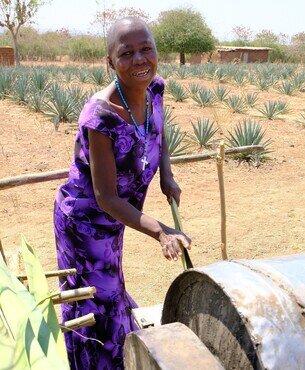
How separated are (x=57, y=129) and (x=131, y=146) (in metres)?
7.16

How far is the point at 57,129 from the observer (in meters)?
8.85

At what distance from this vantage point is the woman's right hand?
1586mm

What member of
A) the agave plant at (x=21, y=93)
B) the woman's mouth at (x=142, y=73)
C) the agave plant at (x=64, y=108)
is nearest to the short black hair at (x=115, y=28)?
the woman's mouth at (x=142, y=73)

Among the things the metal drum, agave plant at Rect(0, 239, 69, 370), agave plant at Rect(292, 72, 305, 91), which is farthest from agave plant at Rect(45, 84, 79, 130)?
agave plant at Rect(292, 72, 305, 91)

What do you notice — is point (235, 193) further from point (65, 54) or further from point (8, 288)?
point (65, 54)

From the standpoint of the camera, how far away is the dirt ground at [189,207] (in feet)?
14.3

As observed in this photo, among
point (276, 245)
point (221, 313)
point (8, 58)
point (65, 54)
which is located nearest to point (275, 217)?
point (276, 245)

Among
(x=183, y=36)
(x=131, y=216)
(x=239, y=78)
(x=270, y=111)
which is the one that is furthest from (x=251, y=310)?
(x=183, y=36)

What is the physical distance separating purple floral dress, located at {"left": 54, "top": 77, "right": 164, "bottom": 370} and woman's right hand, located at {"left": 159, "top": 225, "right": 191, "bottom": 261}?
1.21 ft

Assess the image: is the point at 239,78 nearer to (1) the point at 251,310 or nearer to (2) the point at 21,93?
(2) the point at 21,93

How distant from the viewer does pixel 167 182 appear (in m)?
2.22

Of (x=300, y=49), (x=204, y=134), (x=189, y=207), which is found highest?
(x=300, y=49)

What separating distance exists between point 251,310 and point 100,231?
1.07 meters

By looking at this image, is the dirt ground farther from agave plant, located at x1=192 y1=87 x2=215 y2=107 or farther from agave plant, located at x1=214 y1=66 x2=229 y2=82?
agave plant, located at x1=214 y1=66 x2=229 y2=82
